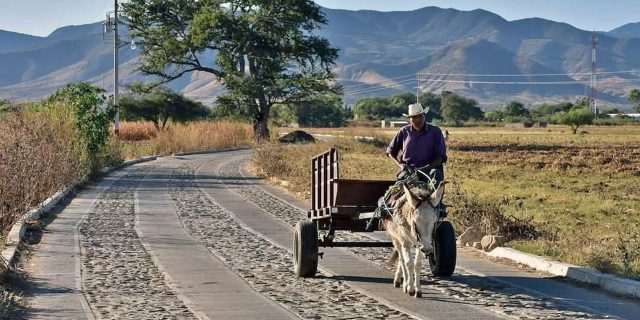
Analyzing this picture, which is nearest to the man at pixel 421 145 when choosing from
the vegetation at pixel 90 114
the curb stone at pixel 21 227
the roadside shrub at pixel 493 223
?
the roadside shrub at pixel 493 223

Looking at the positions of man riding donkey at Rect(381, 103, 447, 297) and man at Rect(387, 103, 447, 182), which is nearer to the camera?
man riding donkey at Rect(381, 103, 447, 297)

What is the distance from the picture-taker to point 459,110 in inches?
7308

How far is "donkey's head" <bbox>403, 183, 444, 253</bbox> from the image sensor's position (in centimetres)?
1157

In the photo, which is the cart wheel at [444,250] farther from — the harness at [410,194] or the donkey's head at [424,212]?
the donkey's head at [424,212]

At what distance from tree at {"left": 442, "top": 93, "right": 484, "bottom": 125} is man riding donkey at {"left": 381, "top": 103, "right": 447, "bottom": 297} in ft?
563

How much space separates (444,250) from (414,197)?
68.9 inches

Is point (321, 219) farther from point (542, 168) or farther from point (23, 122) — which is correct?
point (542, 168)

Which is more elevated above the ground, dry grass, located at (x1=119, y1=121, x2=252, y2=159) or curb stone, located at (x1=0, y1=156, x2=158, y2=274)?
curb stone, located at (x1=0, y1=156, x2=158, y2=274)

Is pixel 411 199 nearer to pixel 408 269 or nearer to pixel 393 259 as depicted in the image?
pixel 408 269

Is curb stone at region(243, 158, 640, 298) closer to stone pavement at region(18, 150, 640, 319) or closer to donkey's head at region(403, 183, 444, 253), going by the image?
stone pavement at region(18, 150, 640, 319)

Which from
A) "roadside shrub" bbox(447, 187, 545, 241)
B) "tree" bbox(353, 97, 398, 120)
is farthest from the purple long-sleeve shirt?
"tree" bbox(353, 97, 398, 120)

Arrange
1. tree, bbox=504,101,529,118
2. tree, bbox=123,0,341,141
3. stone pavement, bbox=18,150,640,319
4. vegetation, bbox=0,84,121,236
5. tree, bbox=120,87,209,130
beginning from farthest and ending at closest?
tree, bbox=504,101,529,118 → tree, bbox=120,87,209,130 → tree, bbox=123,0,341,141 → vegetation, bbox=0,84,121,236 → stone pavement, bbox=18,150,640,319

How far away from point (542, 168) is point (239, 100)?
3872 centimetres

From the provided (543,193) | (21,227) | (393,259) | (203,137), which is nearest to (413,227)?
(393,259)
